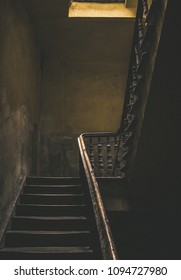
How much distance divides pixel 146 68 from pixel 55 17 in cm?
454

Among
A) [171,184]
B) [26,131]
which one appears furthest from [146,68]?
[26,131]

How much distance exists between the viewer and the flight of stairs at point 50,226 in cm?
406

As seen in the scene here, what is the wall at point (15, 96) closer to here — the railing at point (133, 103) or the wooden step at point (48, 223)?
the wooden step at point (48, 223)

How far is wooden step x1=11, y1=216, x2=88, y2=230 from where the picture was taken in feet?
→ 15.9

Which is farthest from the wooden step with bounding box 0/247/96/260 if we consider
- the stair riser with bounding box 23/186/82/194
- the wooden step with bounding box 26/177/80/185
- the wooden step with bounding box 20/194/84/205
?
the wooden step with bounding box 26/177/80/185

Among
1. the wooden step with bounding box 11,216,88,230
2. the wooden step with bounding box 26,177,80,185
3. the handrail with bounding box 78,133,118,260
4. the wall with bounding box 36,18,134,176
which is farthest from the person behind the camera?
the wall with bounding box 36,18,134,176

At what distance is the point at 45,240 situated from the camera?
4.48 meters

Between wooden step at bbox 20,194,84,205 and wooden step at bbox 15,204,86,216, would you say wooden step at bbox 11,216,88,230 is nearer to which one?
wooden step at bbox 15,204,86,216

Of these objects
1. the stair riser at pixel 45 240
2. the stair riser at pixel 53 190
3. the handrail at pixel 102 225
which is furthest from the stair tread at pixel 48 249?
the stair riser at pixel 53 190

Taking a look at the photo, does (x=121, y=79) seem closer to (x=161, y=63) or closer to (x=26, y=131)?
(x=26, y=131)

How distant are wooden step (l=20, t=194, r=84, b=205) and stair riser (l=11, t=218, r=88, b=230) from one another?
Result: 0.75 meters

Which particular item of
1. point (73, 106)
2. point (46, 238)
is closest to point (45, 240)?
point (46, 238)

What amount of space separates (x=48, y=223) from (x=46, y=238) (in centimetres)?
38
